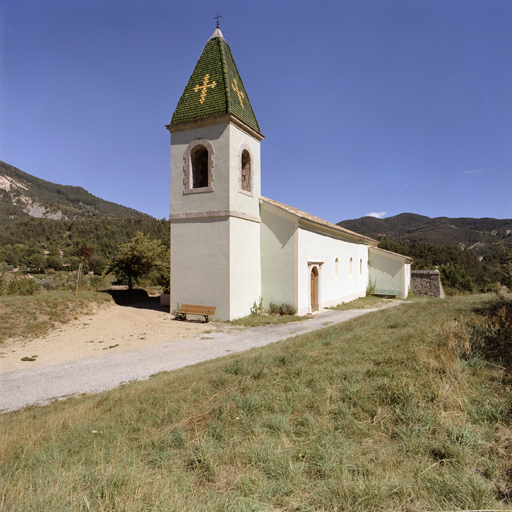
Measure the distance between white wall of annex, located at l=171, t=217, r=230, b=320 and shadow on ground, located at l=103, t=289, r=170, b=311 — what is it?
2568 millimetres

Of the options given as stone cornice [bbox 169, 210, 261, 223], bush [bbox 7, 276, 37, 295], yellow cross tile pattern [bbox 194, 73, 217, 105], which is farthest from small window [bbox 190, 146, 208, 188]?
bush [bbox 7, 276, 37, 295]

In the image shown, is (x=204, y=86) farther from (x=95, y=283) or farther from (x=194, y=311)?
(x=95, y=283)

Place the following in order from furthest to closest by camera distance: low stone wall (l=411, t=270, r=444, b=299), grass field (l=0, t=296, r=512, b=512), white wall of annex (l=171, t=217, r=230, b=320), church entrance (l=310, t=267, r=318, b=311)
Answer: low stone wall (l=411, t=270, r=444, b=299) < church entrance (l=310, t=267, r=318, b=311) < white wall of annex (l=171, t=217, r=230, b=320) < grass field (l=0, t=296, r=512, b=512)

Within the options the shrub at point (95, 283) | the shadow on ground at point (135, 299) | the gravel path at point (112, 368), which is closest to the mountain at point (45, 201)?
the shrub at point (95, 283)

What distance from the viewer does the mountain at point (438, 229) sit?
84.3 metres

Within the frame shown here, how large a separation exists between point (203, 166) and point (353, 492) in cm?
1517

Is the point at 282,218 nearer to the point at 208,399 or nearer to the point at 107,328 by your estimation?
the point at 107,328

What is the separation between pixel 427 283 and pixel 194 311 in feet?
69.8

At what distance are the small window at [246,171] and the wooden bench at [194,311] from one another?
6005mm

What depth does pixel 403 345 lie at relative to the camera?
5.48m

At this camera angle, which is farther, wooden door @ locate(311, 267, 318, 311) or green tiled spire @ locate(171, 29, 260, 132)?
wooden door @ locate(311, 267, 318, 311)

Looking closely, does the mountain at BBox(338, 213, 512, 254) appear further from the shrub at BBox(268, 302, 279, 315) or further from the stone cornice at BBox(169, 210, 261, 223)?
the stone cornice at BBox(169, 210, 261, 223)

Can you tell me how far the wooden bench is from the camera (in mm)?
13401

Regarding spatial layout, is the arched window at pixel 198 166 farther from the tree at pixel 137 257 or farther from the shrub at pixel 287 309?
the shrub at pixel 287 309
